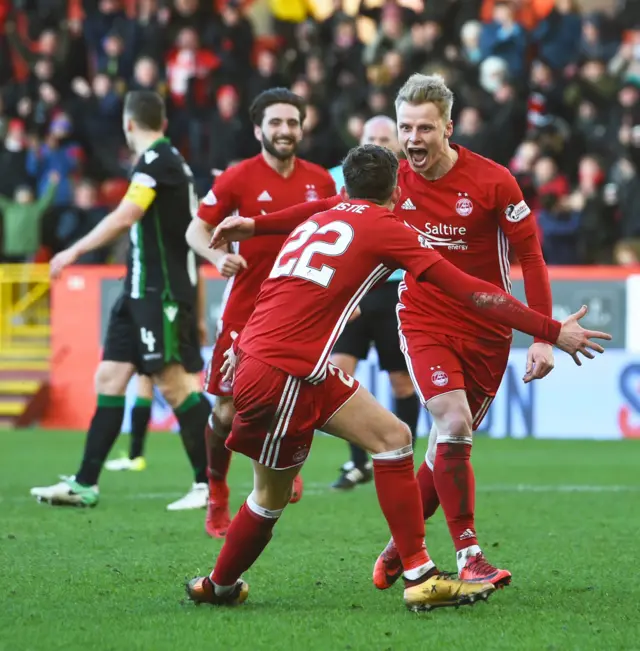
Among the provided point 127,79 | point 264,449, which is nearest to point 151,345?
point 264,449

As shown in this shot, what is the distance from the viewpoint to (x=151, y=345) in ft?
27.1

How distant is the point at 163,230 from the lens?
8289 millimetres

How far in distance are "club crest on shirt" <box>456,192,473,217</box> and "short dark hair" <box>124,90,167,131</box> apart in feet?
9.68

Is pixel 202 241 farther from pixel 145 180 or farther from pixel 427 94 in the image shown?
pixel 427 94

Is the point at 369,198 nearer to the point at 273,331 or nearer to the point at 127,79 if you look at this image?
the point at 273,331

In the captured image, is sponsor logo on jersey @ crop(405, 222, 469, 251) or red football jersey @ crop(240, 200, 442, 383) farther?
sponsor logo on jersey @ crop(405, 222, 469, 251)

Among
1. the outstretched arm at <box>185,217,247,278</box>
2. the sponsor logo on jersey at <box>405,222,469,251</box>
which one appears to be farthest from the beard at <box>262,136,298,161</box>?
the sponsor logo on jersey at <box>405,222,469,251</box>

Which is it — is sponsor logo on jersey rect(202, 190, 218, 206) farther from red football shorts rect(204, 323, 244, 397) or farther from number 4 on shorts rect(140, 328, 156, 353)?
number 4 on shorts rect(140, 328, 156, 353)

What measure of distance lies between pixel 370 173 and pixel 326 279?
438 mm

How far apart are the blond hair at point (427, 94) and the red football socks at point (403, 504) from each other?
1530 mm

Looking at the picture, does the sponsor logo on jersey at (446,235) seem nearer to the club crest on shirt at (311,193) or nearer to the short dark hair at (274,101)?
the club crest on shirt at (311,193)

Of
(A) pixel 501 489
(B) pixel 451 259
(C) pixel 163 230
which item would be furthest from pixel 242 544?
(A) pixel 501 489

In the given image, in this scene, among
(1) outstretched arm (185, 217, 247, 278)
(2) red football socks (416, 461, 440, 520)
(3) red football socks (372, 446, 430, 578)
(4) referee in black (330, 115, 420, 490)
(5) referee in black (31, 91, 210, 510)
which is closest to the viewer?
(3) red football socks (372, 446, 430, 578)

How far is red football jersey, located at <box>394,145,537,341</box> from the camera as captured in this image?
5848 mm
